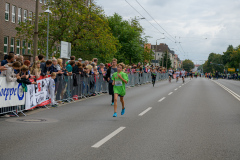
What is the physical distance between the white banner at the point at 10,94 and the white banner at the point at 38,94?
1.47 ft

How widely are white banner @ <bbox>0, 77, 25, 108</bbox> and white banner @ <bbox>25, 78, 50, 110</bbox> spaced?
0.45m

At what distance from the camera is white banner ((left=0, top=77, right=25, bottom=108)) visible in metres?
10.4

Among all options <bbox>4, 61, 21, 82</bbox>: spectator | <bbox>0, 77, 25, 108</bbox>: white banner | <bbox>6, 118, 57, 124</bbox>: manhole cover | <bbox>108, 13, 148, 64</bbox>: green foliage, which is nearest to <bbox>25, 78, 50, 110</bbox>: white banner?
<bbox>0, 77, 25, 108</bbox>: white banner

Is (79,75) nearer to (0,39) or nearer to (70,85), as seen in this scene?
(70,85)

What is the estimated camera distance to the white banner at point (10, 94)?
1038 centimetres

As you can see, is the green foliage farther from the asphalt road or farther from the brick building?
the asphalt road

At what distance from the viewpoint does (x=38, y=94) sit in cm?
1275

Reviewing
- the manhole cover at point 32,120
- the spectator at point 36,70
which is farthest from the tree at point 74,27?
the manhole cover at point 32,120

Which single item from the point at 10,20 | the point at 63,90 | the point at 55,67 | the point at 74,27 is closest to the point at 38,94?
the point at 55,67

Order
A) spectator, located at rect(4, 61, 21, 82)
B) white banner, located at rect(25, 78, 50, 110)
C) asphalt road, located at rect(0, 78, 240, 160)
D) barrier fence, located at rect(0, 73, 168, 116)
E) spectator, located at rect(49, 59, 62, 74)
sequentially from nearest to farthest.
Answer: asphalt road, located at rect(0, 78, 240, 160), spectator, located at rect(4, 61, 21, 82), barrier fence, located at rect(0, 73, 168, 116), white banner, located at rect(25, 78, 50, 110), spectator, located at rect(49, 59, 62, 74)

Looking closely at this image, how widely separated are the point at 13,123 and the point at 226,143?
5342mm

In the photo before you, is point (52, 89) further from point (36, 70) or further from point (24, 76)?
point (24, 76)

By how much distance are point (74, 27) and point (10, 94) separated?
28.2m

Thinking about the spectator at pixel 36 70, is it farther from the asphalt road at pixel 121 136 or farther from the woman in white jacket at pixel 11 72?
the asphalt road at pixel 121 136
